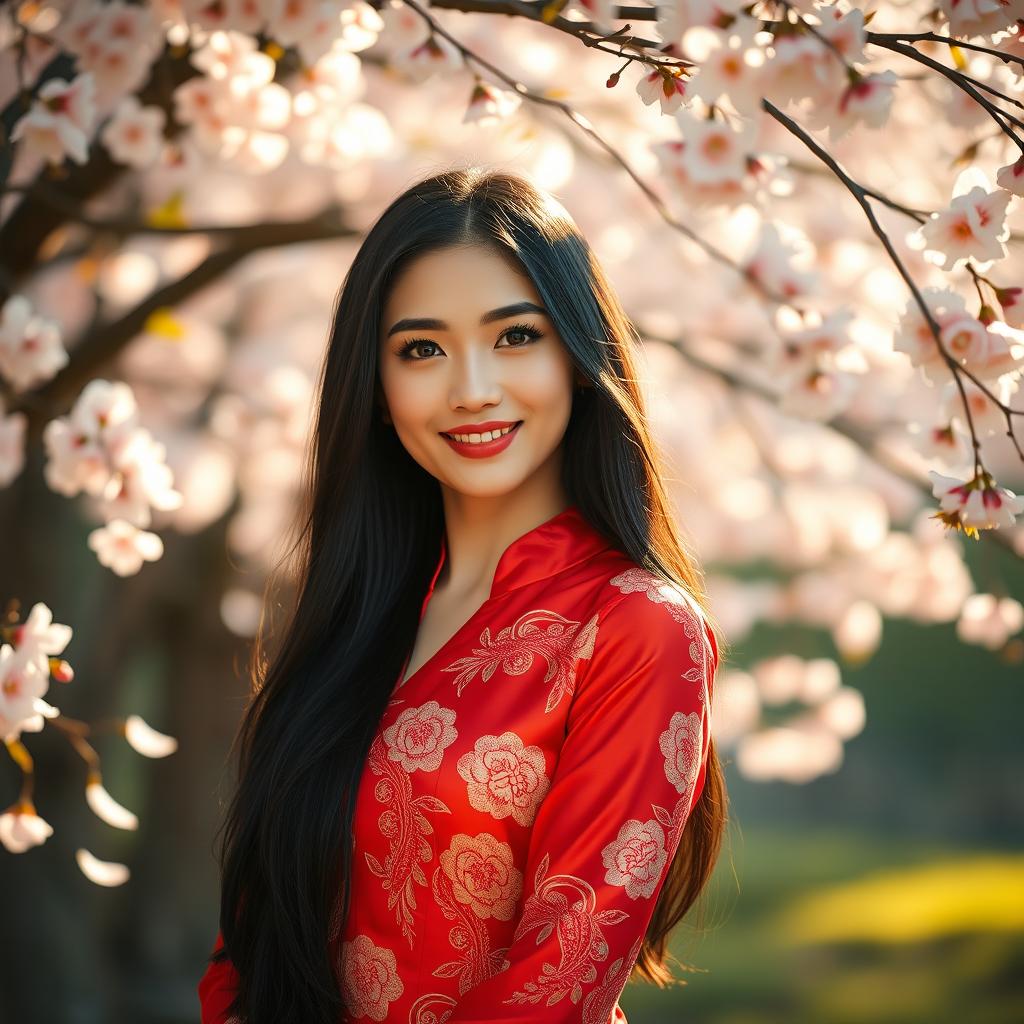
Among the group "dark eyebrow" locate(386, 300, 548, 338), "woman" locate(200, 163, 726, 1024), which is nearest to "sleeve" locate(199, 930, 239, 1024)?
"woman" locate(200, 163, 726, 1024)

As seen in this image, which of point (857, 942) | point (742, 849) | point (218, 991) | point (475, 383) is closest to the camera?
point (475, 383)

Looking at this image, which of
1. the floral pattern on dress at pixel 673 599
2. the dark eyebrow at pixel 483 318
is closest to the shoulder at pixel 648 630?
the floral pattern on dress at pixel 673 599

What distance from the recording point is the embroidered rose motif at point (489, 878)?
139 centimetres

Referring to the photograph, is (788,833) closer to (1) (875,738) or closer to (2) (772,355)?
(1) (875,738)

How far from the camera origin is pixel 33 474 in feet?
11.7

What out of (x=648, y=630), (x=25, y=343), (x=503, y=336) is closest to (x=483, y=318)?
(x=503, y=336)

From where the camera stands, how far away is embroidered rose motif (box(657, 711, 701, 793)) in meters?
1.31

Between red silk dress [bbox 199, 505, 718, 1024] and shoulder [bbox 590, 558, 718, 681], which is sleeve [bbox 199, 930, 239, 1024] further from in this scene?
shoulder [bbox 590, 558, 718, 681]

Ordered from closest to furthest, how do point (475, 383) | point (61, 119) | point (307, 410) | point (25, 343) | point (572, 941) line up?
point (572, 941) < point (475, 383) < point (61, 119) < point (25, 343) < point (307, 410)

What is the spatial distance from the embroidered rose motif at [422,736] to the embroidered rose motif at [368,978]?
21 centimetres

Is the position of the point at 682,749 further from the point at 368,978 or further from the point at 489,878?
Result: the point at 368,978

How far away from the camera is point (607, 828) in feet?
4.22

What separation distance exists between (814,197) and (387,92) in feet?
4.74

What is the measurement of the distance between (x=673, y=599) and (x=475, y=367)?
1.13ft
